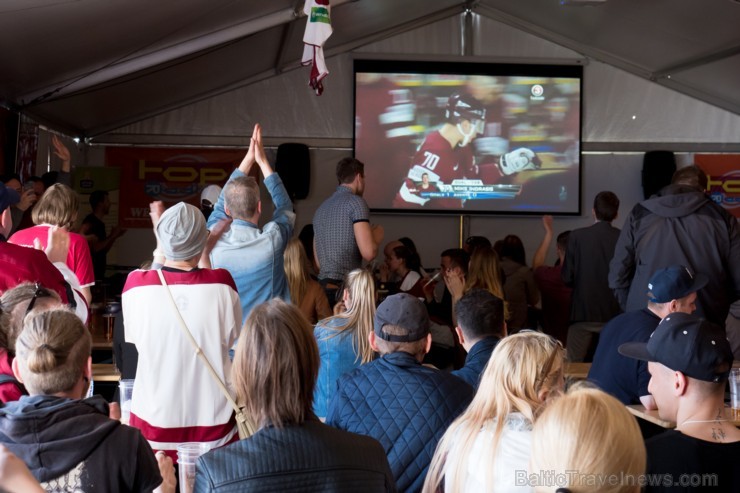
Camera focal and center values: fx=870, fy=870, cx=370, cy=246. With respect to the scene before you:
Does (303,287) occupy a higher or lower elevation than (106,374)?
higher

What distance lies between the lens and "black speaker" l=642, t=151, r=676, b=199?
400 inches

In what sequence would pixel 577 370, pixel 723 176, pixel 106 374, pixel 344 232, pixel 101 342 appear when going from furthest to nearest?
pixel 723 176, pixel 344 232, pixel 101 342, pixel 577 370, pixel 106 374

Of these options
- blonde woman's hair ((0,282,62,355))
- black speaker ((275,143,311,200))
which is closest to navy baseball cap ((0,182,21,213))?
blonde woman's hair ((0,282,62,355))

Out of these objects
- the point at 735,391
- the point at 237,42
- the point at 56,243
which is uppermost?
the point at 237,42

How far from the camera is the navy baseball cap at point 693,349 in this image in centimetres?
218

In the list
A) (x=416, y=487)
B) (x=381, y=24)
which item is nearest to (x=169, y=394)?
(x=416, y=487)

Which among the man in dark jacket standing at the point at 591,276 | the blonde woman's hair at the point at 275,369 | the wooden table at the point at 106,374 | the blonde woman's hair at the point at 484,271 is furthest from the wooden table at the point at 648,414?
the man in dark jacket standing at the point at 591,276

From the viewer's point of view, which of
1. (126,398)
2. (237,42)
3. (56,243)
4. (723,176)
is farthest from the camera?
(723,176)

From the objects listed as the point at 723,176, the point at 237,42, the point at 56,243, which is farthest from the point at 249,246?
the point at 723,176

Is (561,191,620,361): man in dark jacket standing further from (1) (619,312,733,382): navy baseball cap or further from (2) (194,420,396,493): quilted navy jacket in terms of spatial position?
(2) (194,420,396,493): quilted navy jacket

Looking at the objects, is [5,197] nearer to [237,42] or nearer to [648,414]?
[648,414]

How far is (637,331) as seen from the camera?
3.55 metres

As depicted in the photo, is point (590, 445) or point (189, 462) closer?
point (590, 445)

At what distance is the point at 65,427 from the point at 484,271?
457 cm
